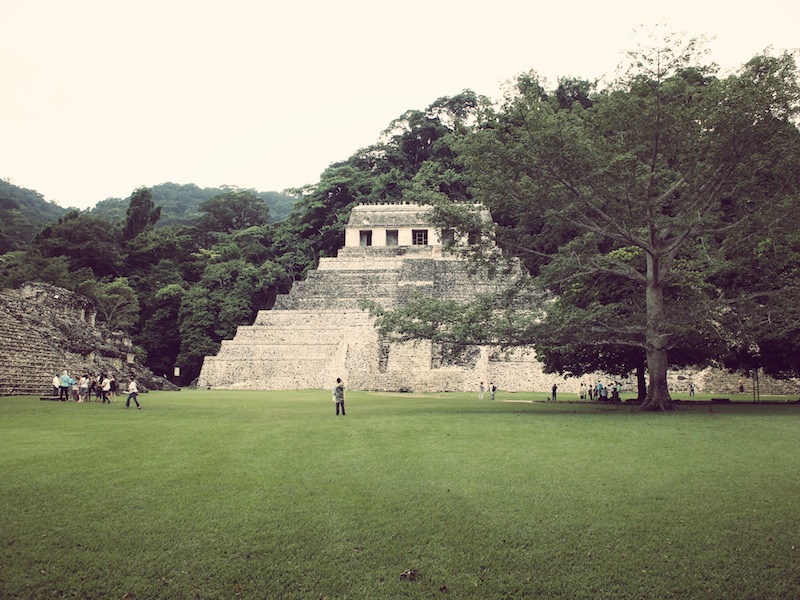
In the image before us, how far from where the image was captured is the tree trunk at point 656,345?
14125 mm

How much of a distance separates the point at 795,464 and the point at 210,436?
7402 millimetres

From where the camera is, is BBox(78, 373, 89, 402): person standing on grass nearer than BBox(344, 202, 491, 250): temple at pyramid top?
Yes

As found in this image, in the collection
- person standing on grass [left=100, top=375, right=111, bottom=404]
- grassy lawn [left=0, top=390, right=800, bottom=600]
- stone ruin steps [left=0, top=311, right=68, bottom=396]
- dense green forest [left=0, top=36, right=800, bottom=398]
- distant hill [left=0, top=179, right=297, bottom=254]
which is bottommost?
grassy lawn [left=0, top=390, right=800, bottom=600]

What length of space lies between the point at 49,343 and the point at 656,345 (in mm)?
16683

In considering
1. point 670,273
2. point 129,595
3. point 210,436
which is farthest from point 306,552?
point 670,273

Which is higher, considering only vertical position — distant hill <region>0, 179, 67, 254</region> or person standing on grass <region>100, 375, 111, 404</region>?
distant hill <region>0, 179, 67, 254</region>

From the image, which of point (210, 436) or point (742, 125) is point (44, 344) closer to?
point (210, 436)

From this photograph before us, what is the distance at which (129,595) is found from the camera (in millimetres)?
3799

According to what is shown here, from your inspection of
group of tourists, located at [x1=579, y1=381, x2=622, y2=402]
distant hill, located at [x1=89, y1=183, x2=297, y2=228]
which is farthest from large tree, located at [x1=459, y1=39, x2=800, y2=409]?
distant hill, located at [x1=89, y1=183, x2=297, y2=228]

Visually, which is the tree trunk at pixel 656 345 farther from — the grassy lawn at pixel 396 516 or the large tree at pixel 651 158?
the grassy lawn at pixel 396 516

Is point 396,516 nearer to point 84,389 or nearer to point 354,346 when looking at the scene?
point 84,389

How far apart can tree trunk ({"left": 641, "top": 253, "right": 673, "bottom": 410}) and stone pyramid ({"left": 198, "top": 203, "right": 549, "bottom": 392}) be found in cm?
482

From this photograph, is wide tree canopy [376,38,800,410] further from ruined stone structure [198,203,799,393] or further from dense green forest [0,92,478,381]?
dense green forest [0,92,478,381]

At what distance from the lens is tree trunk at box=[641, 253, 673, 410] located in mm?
14125
